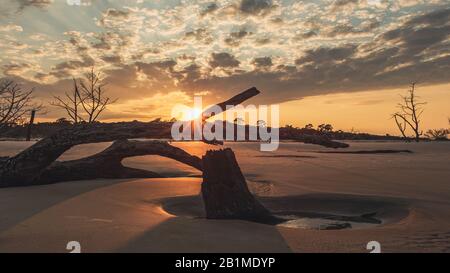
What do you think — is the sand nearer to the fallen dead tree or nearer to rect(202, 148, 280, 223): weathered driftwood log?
rect(202, 148, 280, 223): weathered driftwood log

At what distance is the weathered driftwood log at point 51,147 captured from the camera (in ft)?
23.3

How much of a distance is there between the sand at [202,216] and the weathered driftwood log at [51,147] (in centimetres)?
50

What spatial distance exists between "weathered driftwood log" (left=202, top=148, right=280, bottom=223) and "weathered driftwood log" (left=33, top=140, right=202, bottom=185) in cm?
311

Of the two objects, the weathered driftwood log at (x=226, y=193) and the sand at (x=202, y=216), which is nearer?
the sand at (x=202, y=216)

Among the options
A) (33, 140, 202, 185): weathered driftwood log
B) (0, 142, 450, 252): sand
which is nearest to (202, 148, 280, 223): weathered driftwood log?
(0, 142, 450, 252): sand

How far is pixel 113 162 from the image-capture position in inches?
342

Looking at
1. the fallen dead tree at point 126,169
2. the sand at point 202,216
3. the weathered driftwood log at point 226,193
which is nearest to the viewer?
the sand at point 202,216

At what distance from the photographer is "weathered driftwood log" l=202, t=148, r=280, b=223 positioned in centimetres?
511

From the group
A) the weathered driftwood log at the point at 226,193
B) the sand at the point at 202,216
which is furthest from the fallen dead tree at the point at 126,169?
the sand at the point at 202,216

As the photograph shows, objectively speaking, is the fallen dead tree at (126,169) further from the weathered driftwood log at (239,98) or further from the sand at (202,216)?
the sand at (202,216)

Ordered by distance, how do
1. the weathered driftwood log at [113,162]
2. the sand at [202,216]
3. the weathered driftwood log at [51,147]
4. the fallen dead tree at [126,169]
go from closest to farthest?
the sand at [202,216] → the fallen dead tree at [126,169] → the weathered driftwood log at [51,147] → the weathered driftwood log at [113,162]

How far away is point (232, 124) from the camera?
19.4ft
